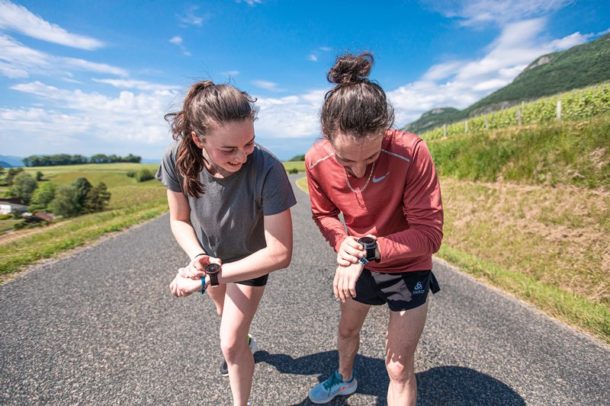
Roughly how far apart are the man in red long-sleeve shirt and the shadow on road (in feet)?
3.29

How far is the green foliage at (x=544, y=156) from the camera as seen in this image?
8547 mm

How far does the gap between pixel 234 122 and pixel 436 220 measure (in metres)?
1.38

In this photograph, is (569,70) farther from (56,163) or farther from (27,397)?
(56,163)

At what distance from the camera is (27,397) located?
2766 millimetres

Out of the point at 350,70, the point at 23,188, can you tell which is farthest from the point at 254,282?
the point at 23,188

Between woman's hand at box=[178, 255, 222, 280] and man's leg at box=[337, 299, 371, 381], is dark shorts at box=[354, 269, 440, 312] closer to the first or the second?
man's leg at box=[337, 299, 371, 381]

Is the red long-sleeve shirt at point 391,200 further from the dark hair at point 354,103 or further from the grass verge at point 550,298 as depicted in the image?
the grass verge at point 550,298

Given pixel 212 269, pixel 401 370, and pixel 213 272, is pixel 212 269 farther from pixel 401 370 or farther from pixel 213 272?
pixel 401 370

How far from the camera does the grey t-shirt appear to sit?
2.08 m

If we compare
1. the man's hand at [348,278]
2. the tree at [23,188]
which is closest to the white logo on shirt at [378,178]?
the man's hand at [348,278]

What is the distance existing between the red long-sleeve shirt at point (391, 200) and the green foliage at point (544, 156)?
28.8 ft

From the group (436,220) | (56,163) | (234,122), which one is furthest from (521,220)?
(56,163)

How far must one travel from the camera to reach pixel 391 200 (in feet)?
6.70

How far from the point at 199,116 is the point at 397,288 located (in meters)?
1.70
